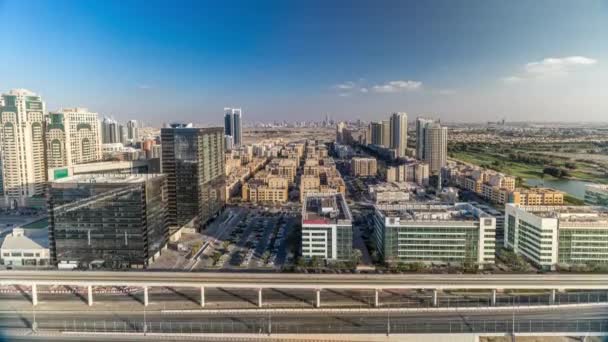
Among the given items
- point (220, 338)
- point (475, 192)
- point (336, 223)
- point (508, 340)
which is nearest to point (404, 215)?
point (336, 223)

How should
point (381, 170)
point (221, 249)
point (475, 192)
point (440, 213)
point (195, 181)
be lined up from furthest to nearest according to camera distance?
1. point (381, 170)
2. point (475, 192)
3. point (195, 181)
4. point (221, 249)
5. point (440, 213)

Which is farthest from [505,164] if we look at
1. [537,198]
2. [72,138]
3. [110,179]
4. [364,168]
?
[72,138]

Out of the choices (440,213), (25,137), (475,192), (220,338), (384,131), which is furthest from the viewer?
(384,131)

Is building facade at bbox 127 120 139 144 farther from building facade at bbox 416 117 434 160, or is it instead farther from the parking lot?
the parking lot

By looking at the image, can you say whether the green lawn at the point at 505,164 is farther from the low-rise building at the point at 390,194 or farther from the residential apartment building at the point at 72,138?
the residential apartment building at the point at 72,138

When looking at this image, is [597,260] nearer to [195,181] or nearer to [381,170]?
[195,181]

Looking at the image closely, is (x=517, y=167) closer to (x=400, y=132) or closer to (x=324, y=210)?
(x=400, y=132)

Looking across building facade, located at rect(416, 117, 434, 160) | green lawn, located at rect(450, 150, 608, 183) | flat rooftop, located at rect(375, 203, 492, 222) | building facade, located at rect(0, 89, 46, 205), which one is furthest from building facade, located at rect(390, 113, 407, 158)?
building facade, located at rect(0, 89, 46, 205)

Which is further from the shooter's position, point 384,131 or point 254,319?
point 384,131

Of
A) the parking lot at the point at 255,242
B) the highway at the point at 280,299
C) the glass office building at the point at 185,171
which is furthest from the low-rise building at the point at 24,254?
the parking lot at the point at 255,242
